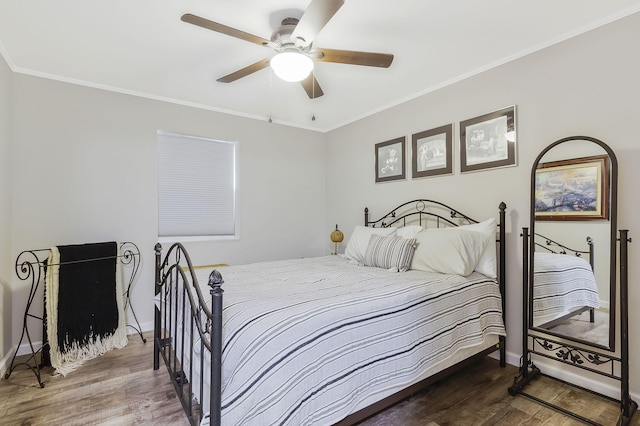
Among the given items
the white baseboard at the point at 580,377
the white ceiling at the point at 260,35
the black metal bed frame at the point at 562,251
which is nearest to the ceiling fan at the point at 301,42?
the white ceiling at the point at 260,35

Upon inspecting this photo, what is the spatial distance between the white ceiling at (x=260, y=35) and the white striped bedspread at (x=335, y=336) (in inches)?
68.2

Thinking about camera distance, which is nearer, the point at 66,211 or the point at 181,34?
the point at 181,34

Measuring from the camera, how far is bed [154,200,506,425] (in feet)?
4.23

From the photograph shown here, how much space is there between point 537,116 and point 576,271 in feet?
3.86

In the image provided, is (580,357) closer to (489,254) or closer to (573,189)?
(489,254)

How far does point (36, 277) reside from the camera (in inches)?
112

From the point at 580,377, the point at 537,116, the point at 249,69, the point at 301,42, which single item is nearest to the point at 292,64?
the point at 301,42

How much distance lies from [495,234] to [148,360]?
3.05m

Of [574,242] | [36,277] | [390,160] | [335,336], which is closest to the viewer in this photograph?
[335,336]

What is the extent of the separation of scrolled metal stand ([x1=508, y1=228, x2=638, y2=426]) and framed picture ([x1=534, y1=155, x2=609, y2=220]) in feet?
0.70

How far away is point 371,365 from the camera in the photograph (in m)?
1.60

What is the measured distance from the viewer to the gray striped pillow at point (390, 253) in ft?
8.59

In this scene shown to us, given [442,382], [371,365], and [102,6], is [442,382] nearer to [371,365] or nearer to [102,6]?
[371,365]

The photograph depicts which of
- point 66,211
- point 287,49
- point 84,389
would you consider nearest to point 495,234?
point 287,49
